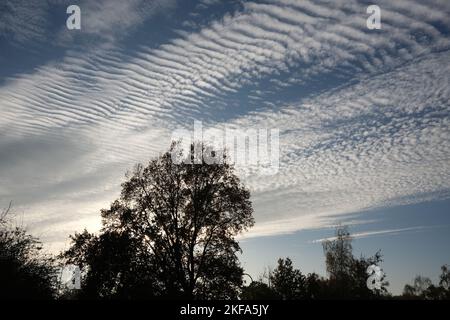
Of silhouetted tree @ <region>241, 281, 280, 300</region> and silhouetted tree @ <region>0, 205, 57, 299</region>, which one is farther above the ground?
silhouetted tree @ <region>0, 205, 57, 299</region>

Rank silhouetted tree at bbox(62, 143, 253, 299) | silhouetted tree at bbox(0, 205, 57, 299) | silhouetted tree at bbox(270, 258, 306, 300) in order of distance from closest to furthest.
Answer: silhouetted tree at bbox(0, 205, 57, 299) < silhouetted tree at bbox(62, 143, 253, 299) < silhouetted tree at bbox(270, 258, 306, 300)

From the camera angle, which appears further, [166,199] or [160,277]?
[166,199]

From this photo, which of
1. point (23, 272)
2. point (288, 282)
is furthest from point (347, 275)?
point (23, 272)

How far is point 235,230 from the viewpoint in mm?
25297

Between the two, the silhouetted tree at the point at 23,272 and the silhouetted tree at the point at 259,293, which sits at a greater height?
the silhouetted tree at the point at 23,272

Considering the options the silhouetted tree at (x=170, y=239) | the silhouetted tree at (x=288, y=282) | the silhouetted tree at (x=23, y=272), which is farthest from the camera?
the silhouetted tree at (x=288, y=282)

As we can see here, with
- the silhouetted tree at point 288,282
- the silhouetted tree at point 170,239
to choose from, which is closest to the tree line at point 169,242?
the silhouetted tree at point 170,239

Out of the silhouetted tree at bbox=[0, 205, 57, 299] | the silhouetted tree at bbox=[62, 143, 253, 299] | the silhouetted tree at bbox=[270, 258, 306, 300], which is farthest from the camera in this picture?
the silhouetted tree at bbox=[270, 258, 306, 300]

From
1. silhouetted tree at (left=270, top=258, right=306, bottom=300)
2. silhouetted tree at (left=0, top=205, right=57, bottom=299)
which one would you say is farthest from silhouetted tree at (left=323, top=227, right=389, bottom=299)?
silhouetted tree at (left=0, top=205, right=57, bottom=299)

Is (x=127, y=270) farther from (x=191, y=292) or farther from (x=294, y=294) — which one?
(x=294, y=294)

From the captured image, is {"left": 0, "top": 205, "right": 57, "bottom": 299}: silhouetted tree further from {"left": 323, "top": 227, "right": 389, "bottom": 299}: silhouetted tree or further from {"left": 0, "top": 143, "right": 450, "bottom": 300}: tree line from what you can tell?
{"left": 323, "top": 227, "right": 389, "bottom": 299}: silhouetted tree

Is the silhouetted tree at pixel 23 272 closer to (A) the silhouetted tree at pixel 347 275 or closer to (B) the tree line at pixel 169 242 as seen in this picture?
(B) the tree line at pixel 169 242
